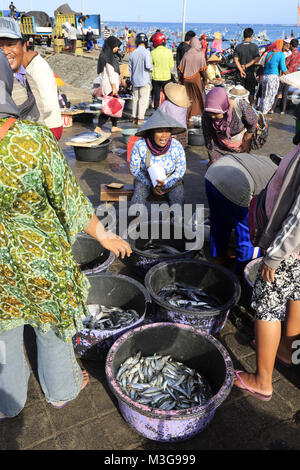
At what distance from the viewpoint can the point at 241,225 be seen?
3947mm

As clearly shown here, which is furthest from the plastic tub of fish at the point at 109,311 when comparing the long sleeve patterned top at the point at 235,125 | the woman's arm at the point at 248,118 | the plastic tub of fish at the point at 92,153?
the plastic tub of fish at the point at 92,153

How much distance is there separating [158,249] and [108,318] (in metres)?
1.33

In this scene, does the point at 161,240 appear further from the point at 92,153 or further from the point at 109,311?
the point at 92,153

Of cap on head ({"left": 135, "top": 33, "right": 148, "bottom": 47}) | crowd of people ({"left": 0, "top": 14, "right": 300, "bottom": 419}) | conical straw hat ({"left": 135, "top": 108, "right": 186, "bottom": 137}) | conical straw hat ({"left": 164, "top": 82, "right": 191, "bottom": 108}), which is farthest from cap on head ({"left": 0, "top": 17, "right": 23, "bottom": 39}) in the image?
cap on head ({"left": 135, "top": 33, "right": 148, "bottom": 47})

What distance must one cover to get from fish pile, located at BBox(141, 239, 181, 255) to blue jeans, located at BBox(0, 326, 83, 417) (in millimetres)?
2049

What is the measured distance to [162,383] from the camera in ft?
9.59

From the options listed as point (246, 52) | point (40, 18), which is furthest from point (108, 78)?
point (40, 18)

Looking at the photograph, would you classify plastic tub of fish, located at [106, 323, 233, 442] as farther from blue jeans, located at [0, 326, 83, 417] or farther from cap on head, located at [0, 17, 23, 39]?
cap on head, located at [0, 17, 23, 39]

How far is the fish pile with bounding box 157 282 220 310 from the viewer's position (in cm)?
370

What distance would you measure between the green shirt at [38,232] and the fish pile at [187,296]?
160 centimetres

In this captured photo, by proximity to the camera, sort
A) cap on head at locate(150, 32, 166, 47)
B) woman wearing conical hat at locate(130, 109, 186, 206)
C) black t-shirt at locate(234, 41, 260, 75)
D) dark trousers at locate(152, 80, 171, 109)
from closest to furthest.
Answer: woman wearing conical hat at locate(130, 109, 186, 206) → cap on head at locate(150, 32, 166, 47) → dark trousers at locate(152, 80, 171, 109) → black t-shirt at locate(234, 41, 260, 75)

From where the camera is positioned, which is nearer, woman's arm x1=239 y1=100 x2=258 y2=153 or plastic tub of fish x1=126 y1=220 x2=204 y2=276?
plastic tub of fish x1=126 y1=220 x2=204 y2=276

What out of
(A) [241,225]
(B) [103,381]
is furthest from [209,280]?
(B) [103,381]
